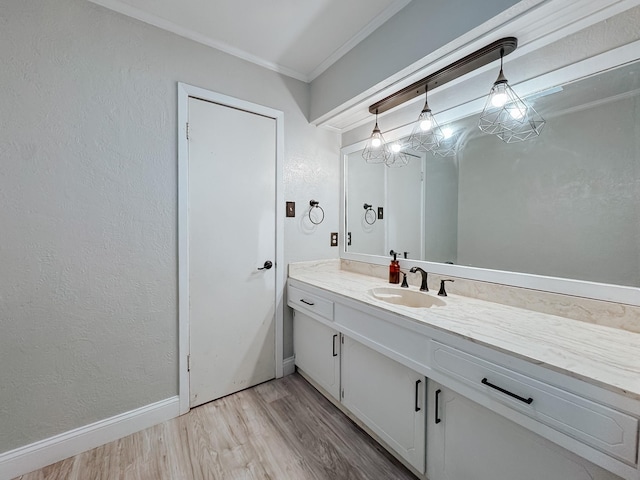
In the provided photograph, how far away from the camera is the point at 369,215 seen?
2.31 meters

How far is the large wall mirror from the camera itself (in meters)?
1.09

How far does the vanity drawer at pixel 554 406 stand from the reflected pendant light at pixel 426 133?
4.39 ft

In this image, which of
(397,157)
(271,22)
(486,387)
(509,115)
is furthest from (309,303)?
(271,22)

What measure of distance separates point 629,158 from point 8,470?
3.12m

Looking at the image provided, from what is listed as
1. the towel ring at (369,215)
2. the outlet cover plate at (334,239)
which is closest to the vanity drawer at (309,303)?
the outlet cover plate at (334,239)

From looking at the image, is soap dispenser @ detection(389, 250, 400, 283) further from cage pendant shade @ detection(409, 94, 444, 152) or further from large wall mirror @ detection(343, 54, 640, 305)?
cage pendant shade @ detection(409, 94, 444, 152)

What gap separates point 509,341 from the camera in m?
0.95

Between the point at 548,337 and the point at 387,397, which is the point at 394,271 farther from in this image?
the point at 548,337

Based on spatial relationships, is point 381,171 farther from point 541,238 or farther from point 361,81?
point 541,238

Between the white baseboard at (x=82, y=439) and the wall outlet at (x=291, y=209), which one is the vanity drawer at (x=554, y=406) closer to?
the wall outlet at (x=291, y=209)

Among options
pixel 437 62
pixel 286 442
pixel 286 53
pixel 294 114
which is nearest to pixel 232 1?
pixel 286 53

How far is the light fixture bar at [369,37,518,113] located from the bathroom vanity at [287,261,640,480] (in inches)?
49.5

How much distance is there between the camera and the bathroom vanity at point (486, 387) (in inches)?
29.1

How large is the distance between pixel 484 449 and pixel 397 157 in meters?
1.78
